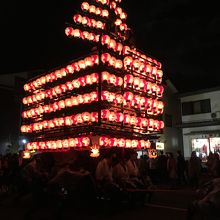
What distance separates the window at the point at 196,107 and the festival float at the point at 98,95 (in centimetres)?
1226

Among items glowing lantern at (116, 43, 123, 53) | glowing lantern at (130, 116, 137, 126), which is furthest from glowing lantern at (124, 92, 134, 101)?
glowing lantern at (116, 43, 123, 53)

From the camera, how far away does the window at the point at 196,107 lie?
2884cm

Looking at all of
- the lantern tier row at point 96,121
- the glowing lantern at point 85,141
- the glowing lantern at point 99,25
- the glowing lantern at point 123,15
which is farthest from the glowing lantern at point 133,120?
the glowing lantern at point 123,15

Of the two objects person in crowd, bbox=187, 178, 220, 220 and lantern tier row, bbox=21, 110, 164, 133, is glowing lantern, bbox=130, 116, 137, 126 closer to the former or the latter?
lantern tier row, bbox=21, 110, 164, 133

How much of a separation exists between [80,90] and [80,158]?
20.4ft

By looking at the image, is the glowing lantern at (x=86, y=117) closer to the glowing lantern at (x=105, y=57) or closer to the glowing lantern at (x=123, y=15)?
the glowing lantern at (x=105, y=57)

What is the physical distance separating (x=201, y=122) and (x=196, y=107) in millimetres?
2635

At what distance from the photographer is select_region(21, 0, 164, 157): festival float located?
48.4ft

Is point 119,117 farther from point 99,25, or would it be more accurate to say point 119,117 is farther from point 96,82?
point 99,25

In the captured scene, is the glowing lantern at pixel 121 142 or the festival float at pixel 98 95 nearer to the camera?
the festival float at pixel 98 95

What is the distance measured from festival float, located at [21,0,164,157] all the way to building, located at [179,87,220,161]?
1066 cm

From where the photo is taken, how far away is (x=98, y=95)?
1432cm

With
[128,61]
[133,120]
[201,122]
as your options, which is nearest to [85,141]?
[133,120]

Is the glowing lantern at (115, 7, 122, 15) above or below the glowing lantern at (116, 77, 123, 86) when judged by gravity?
above
